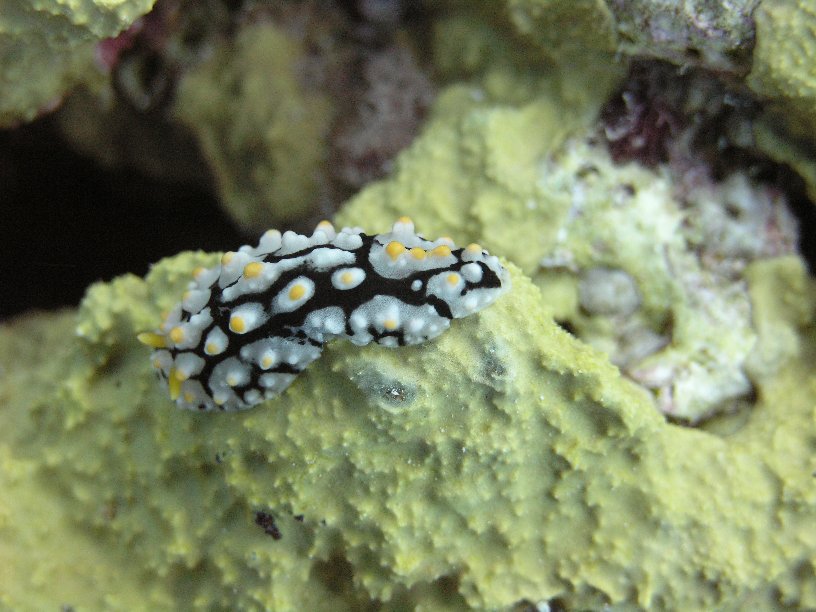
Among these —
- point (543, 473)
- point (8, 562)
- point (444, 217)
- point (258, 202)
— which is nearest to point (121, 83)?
point (258, 202)

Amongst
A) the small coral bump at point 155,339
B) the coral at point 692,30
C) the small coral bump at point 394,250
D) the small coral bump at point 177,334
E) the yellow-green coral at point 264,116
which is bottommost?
the small coral bump at point 155,339

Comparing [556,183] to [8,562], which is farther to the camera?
[556,183]

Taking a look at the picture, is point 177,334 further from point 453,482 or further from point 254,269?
point 453,482

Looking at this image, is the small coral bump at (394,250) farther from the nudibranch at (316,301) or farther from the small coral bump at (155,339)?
the small coral bump at (155,339)

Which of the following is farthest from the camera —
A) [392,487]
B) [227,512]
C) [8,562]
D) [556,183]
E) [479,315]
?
[556,183]

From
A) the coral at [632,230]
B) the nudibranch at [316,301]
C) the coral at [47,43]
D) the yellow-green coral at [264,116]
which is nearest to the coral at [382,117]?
the yellow-green coral at [264,116]

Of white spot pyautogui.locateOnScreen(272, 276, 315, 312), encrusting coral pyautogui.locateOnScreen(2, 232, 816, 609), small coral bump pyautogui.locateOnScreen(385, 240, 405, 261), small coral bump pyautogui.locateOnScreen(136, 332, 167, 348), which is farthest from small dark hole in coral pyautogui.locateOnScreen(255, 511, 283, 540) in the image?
small coral bump pyautogui.locateOnScreen(385, 240, 405, 261)

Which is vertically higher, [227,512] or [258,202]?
[258,202]

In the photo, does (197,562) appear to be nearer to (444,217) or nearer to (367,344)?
(367,344)
